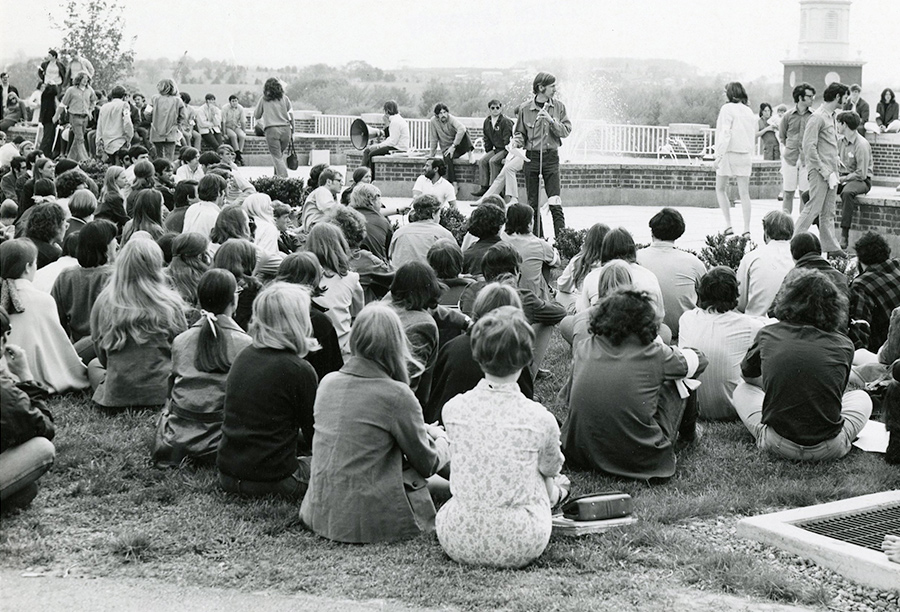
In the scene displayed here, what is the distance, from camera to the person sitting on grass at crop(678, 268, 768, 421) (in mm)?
7375

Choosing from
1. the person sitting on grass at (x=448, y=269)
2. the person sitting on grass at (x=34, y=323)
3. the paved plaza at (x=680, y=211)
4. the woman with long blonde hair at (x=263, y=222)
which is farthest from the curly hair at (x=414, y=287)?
the paved plaza at (x=680, y=211)

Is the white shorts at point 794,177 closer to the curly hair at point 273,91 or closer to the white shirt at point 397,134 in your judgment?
the white shirt at point 397,134

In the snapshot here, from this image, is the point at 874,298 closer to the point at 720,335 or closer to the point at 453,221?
the point at 720,335

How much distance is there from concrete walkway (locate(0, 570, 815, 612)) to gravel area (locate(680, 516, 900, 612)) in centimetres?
26

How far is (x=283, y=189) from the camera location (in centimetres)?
1634

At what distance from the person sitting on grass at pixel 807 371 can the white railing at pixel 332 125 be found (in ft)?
78.4

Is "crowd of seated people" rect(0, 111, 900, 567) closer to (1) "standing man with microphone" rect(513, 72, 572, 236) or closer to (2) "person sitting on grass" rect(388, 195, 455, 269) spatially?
(2) "person sitting on grass" rect(388, 195, 455, 269)

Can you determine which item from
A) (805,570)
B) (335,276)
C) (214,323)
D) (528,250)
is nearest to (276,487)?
(214,323)

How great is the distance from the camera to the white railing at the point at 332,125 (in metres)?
29.9

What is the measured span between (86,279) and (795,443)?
465cm

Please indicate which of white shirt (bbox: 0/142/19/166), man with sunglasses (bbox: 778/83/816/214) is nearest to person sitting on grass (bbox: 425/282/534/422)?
man with sunglasses (bbox: 778/83/816/214)

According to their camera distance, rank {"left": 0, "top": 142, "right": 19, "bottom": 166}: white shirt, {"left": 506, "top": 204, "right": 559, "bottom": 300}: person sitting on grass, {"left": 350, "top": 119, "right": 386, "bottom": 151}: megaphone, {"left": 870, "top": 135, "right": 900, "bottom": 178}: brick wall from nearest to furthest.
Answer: {"left": 506, "top": 204, "right": 559, "bottom": 300}: person sitting on grass, {"left": 0, "top": 142, "right": 19, "bottom": 166}: white shirt, {"left": 350, "top": 119, "right": 386, "bottom": 151}: megaphone, {"left": 870, "top": 135, "right": 900, "bottom": 178}: brick wall

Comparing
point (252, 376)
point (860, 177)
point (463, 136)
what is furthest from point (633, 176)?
point (252, 376)

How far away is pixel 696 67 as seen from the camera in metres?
75.4
